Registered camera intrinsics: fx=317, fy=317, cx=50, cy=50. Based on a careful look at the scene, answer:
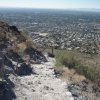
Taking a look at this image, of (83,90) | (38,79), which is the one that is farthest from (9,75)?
(83,90)

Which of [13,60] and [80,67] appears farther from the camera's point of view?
[80,67]

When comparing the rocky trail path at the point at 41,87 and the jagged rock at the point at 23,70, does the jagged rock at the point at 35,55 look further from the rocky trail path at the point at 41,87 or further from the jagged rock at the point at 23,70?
the rocky trail path at the point at 41,87

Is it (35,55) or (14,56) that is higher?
(14,56)

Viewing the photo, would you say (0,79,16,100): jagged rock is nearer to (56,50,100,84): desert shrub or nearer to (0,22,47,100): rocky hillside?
(0,22,47,100): rocky hillside

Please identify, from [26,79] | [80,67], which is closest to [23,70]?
[26,79]

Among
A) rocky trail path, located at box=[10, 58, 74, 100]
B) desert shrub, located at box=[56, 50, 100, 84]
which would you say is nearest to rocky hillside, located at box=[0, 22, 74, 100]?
rocky trail path, located at box=[10, 58, 74, 100]

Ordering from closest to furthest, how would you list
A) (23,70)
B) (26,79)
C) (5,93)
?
(5,93)
(26,79)
(23,70)

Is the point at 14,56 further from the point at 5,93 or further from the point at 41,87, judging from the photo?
the point at 5,93
